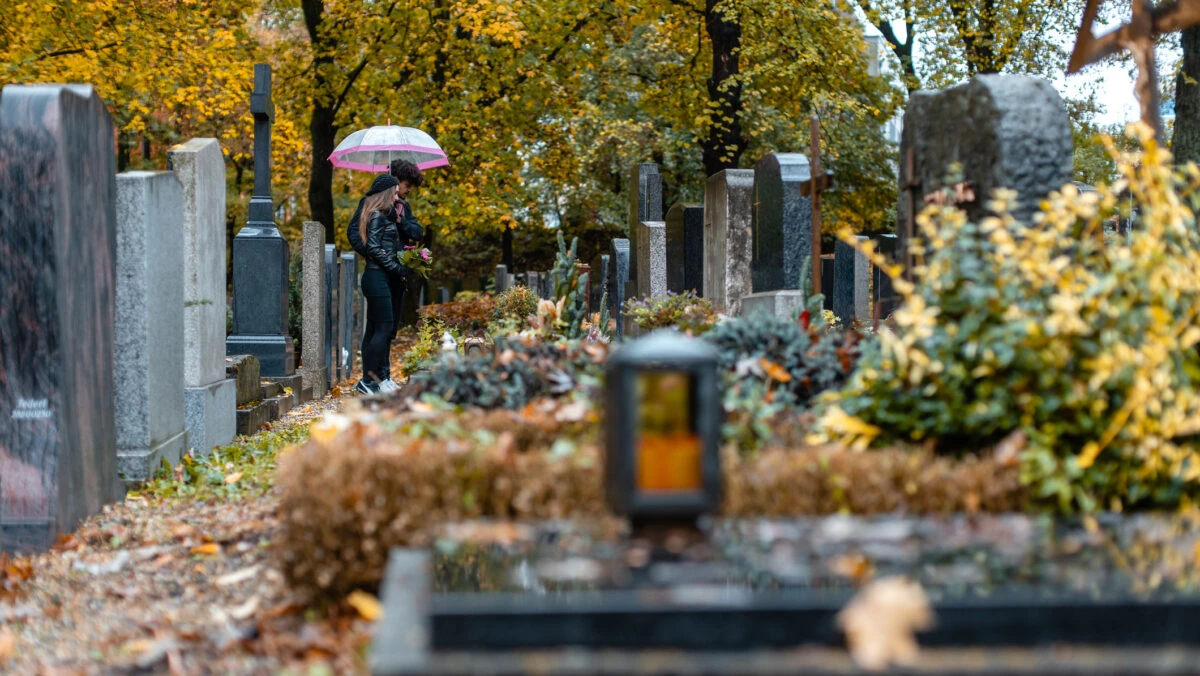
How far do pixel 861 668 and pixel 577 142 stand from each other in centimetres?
2445

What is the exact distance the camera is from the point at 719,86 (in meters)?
21.1

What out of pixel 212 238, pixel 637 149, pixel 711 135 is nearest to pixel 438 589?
pixel 212 238

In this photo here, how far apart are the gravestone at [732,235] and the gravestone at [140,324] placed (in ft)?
17.5

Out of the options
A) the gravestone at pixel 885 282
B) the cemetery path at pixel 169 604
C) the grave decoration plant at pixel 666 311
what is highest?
the gravestone at pixel 885 282

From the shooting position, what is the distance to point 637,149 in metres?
25.7

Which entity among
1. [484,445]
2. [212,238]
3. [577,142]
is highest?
[577,142]

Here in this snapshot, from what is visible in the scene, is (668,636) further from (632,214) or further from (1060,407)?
(632,214)

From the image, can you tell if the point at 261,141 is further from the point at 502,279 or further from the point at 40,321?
the point at 40,321

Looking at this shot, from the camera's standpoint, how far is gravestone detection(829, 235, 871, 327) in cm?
1508

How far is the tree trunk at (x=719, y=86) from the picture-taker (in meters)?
21.5

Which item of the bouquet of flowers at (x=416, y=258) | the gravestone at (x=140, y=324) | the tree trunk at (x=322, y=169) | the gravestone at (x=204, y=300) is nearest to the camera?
the gravestone at (x=140, y=324)

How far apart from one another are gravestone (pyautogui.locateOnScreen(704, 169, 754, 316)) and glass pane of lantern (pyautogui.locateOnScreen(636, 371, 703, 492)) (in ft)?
25.7

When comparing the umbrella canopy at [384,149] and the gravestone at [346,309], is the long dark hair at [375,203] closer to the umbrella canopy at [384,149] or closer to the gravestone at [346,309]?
the umbrella canopy at [384,149]

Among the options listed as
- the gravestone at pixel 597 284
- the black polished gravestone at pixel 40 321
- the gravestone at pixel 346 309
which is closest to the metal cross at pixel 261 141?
the gravestone at pixel 346 309
